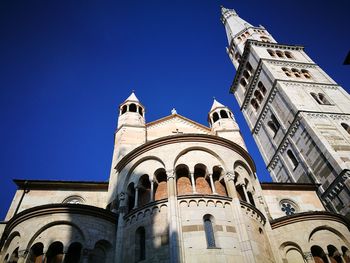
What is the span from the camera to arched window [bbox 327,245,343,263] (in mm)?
14633

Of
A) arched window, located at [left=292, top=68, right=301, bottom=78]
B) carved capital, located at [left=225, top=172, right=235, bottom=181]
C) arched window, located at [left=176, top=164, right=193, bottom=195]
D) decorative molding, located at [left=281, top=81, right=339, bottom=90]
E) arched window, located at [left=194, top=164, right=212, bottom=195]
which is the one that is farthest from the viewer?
arched window, located at [left=292, top=68, right=301, bottom=78]

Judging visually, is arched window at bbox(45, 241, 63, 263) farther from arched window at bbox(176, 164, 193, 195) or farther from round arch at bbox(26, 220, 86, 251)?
arched window at bbox(176, 164, 193, 195)

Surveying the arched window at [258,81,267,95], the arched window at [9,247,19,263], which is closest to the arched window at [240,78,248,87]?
the arched window at [258,81,267,95]

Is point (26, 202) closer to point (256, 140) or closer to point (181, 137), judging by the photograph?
point (181, 137)

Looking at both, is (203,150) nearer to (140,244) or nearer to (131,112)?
(140,244)

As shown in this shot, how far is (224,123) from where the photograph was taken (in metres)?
22.3

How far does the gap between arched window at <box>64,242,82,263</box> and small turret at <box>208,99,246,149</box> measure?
11925mm

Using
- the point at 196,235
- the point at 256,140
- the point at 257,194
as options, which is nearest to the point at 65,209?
the point at 196,235

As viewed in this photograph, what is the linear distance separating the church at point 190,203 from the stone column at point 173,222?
5cm

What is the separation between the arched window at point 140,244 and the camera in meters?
12.1

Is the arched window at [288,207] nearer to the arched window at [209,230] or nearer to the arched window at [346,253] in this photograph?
the arched window at [346,253]

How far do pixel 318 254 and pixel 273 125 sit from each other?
54.4 ft

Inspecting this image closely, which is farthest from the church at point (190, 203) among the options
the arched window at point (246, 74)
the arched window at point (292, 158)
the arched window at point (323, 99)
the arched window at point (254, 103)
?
the arched window at point (246, 74)

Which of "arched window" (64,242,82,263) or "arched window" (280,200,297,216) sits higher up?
"arched window" (280,200,297,216)
